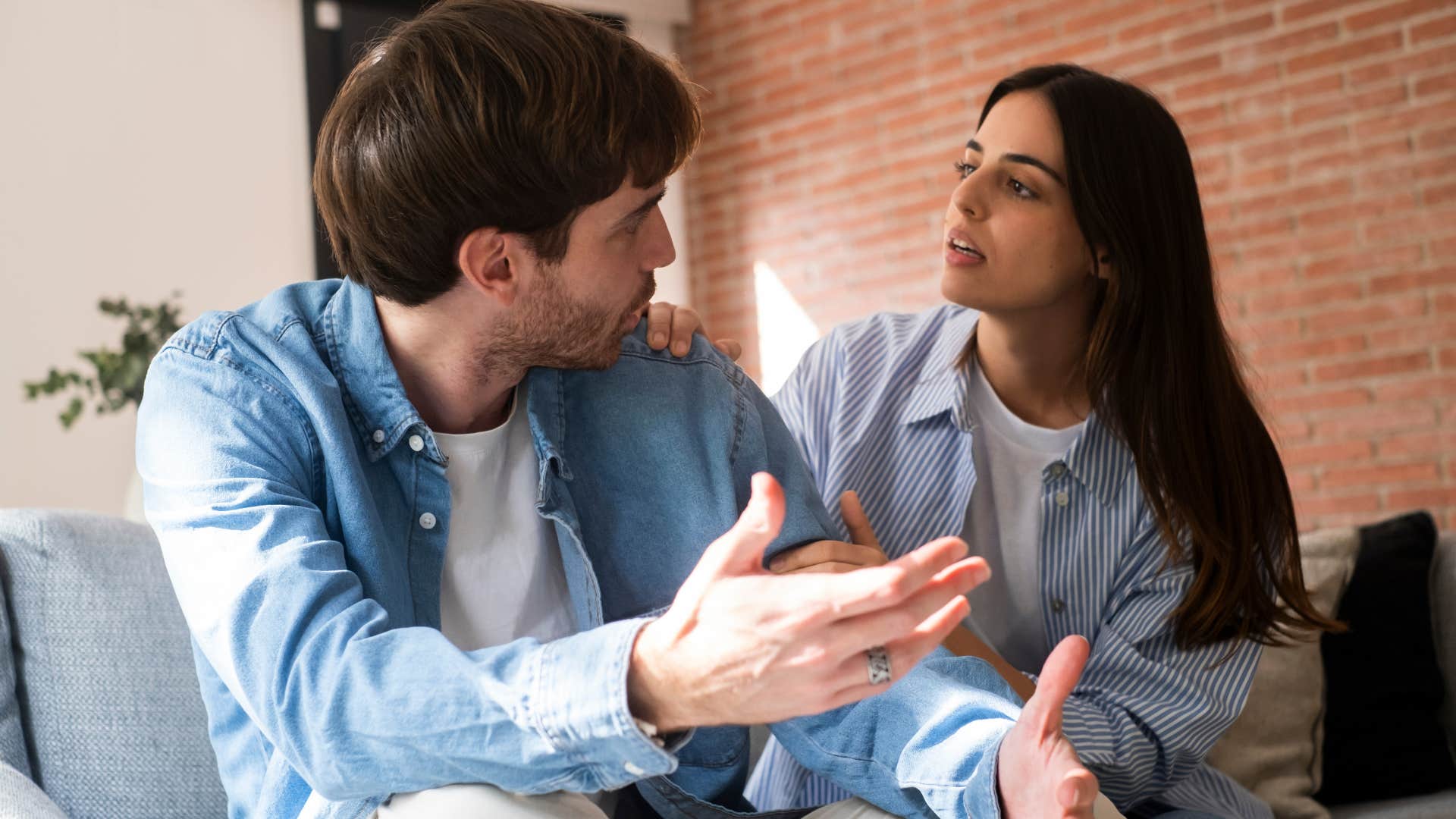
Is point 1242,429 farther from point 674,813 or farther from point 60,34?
point 60,34

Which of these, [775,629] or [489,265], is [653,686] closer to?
[775,629]

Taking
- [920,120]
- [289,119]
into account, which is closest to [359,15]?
[289,119]

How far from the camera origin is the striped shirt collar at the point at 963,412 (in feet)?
5.73

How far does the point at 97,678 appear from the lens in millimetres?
1531

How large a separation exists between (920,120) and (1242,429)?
11.0 ft

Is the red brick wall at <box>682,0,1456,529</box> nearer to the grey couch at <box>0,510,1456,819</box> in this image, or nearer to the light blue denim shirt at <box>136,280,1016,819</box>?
the light blue denim shirt at <box>136,280,1016,819</box>

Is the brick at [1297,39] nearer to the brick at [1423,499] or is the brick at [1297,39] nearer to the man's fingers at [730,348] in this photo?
the brick at [1423,499]

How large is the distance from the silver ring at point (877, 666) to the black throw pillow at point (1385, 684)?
1.51 metres

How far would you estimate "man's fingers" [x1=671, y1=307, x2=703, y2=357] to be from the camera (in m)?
1.48

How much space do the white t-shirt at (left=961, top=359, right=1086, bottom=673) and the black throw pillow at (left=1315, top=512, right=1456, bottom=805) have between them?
26.0 inches

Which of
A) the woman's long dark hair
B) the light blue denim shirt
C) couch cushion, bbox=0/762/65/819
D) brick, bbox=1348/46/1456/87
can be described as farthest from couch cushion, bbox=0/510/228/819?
brick, bbox=1348/46/1456/87

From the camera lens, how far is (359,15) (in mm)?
4961

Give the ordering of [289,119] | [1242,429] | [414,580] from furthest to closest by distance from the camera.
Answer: [289,119] < [1242,429] < [414,580]

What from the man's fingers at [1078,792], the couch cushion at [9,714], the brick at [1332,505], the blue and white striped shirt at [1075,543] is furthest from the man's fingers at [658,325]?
the brick at [1332,505]
